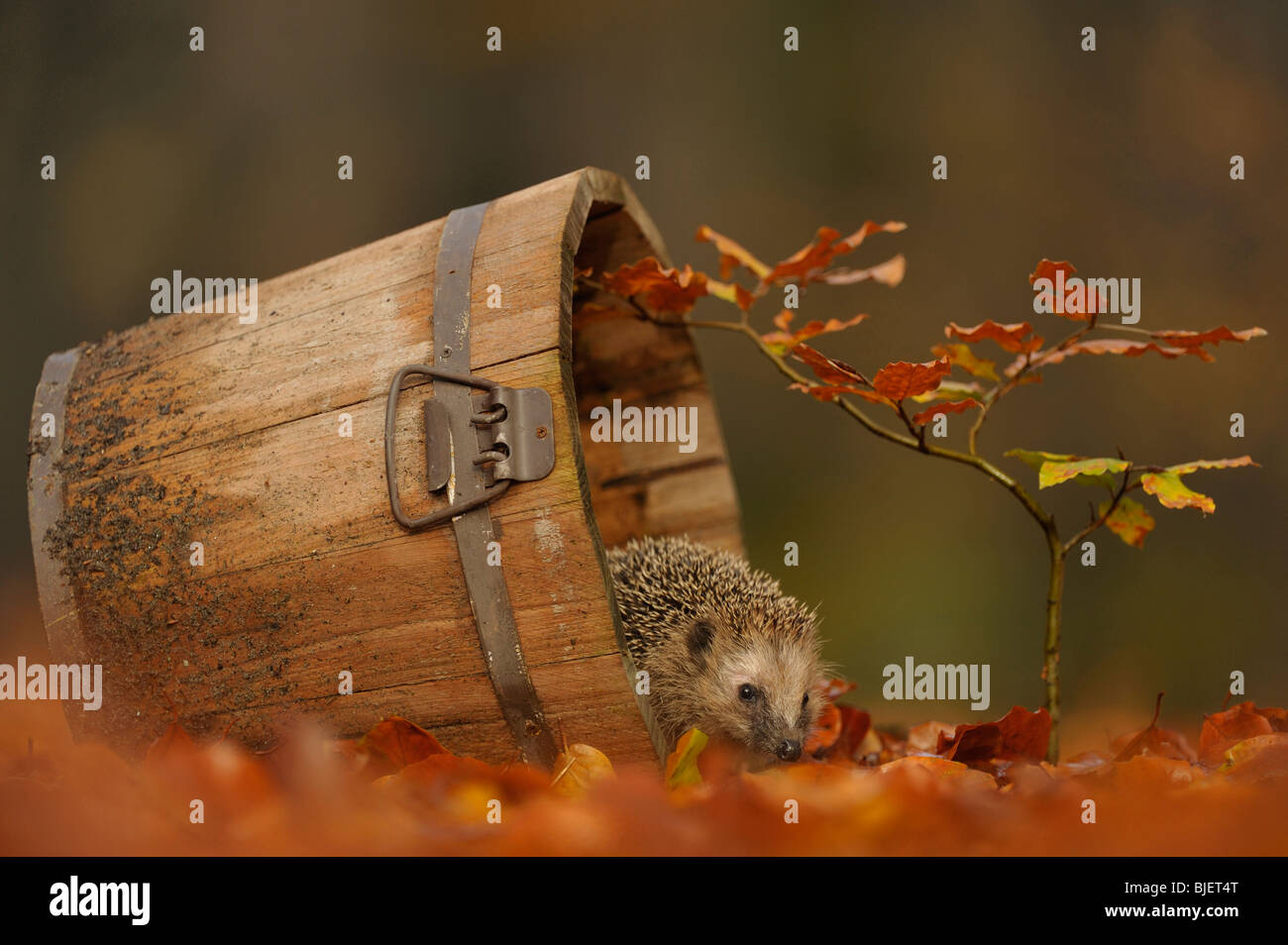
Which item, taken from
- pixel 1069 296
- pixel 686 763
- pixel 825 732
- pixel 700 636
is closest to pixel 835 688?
pixel 825 732

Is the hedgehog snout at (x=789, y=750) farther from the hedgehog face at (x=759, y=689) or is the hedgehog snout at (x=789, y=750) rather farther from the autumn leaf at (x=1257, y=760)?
the autumn leaf at (x=1257, y=760)

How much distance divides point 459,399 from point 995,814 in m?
1.12

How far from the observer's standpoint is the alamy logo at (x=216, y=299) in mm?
2035

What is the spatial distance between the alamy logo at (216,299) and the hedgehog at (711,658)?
3.52 feet

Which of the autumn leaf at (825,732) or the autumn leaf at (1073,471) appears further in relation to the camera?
the autumn leaf at (825,732)

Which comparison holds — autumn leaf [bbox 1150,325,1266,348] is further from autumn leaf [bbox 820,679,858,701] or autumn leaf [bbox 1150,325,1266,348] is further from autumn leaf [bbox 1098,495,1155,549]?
autumn leaf [bbox 820,679,858,701]

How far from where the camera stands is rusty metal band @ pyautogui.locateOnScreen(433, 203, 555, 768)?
1.66 m

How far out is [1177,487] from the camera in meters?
1.77

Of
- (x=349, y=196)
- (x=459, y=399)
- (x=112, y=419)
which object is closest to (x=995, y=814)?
(x=459, y=399)

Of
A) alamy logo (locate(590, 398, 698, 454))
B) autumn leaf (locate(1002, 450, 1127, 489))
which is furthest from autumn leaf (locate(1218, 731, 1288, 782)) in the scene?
alamy logo (locate(590, 398, 698, 454))

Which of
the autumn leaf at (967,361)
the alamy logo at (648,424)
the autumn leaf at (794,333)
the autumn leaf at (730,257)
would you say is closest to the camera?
the autumn leaf at (967,361)
